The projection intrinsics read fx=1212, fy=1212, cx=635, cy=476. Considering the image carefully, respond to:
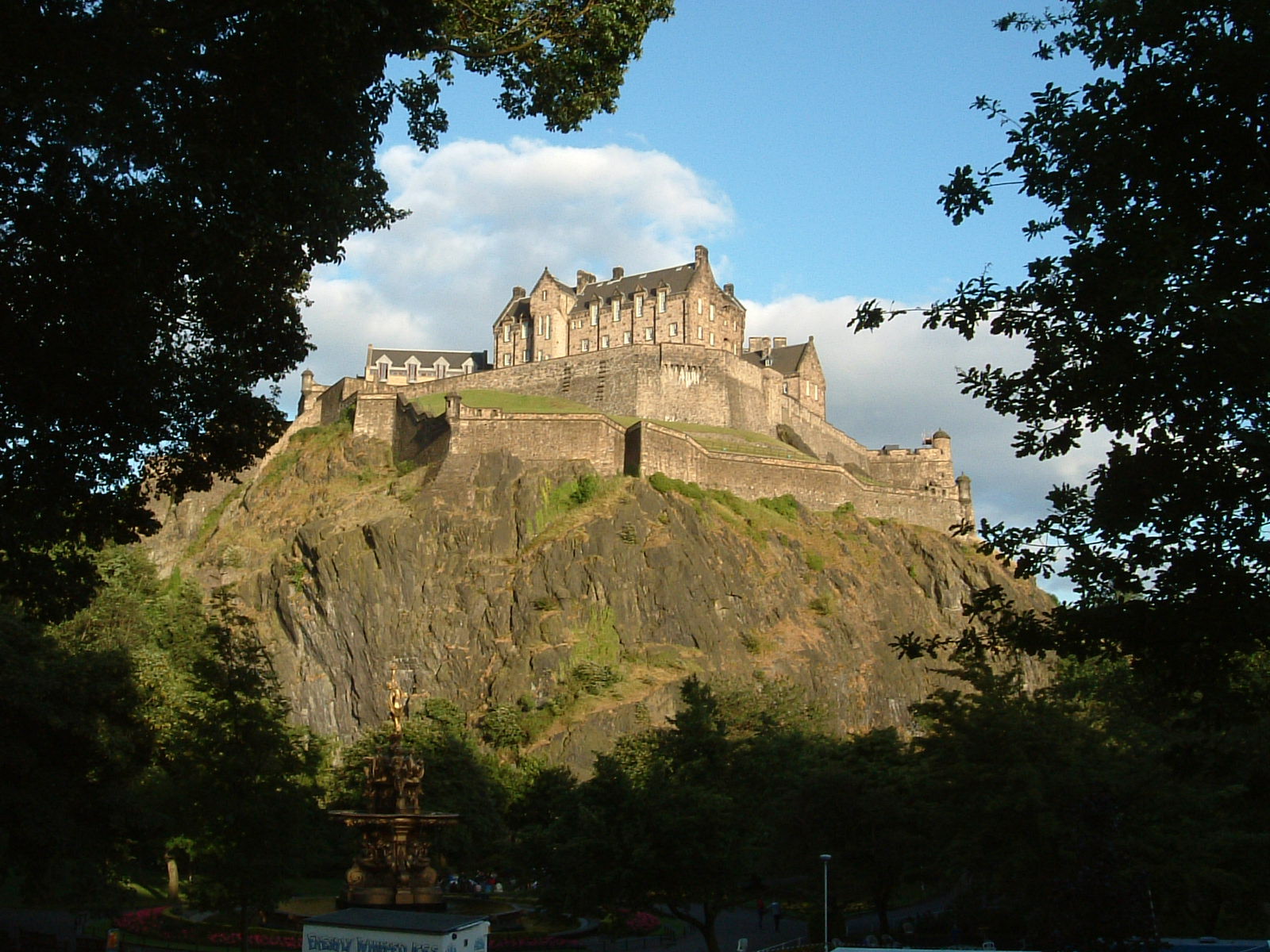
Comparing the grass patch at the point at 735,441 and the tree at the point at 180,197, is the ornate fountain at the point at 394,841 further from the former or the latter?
the grass patch at the point at 735,441

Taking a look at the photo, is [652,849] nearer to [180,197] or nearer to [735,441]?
[180,197]

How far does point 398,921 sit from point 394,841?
29.8ft

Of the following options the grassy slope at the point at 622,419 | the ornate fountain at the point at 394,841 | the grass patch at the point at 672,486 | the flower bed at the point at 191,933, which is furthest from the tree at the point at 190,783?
the grassy slope at the point at 622,419

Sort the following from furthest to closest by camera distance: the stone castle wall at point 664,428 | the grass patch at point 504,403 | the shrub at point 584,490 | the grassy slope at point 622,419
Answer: the grassy slope at point 622,419, the grass patch at point 504,403, the stone castle wall at point 664,428, the shrub at point 584,490

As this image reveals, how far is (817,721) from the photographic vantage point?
51.0 meters

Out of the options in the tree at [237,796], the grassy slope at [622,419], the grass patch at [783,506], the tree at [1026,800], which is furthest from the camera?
the grassy slope at [622,419]

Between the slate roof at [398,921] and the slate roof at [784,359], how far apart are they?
7298 centimetres

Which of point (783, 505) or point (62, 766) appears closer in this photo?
point (62, 766)

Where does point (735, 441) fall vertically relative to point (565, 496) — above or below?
above

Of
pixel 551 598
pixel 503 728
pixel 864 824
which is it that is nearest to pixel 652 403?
pixel 551 598

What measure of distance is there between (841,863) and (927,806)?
3575mm

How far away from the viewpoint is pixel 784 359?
295 ft

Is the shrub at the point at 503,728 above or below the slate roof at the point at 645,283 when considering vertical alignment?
below

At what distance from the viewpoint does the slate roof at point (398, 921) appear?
14.7 metres
